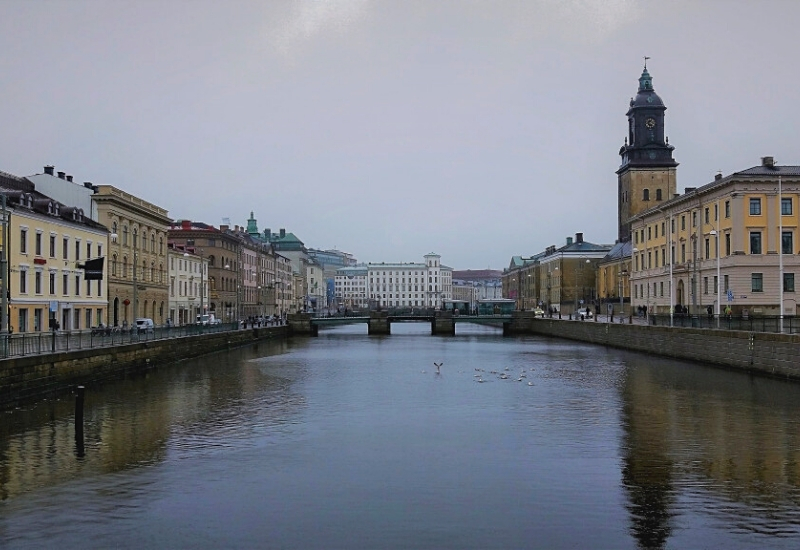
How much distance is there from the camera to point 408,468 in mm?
21984

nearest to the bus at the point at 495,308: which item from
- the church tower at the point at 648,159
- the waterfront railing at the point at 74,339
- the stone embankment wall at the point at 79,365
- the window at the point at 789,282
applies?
the church tower at the point at 648,159

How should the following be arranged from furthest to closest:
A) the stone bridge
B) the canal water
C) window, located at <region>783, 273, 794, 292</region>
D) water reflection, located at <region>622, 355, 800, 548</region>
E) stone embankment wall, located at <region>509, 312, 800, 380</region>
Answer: the stone bridge
window, located at <region>783, 273, 794, 292</region>
stone embankment wall, located at <region>509, 312, 800, 380</region>
water reflection, located at <region>622, 355, 800, 548</region>
the canal water

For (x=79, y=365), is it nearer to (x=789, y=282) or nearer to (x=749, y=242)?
(x=749, y=242)

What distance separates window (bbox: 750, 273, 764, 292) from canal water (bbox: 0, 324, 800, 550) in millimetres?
32742

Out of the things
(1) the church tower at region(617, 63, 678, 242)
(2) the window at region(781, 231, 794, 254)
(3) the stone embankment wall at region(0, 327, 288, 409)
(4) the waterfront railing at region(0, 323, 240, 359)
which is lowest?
(3) the stone embankment wall at region(0, 327, 288, 409)

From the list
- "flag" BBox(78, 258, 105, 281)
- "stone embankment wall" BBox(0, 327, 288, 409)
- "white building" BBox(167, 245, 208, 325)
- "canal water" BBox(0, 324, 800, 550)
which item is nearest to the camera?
"canal water" BBox(0, 324, 800, 550)

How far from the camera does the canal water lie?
16.2 metres

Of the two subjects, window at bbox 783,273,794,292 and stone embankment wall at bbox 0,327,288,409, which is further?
window at bbox 783,273,794,292

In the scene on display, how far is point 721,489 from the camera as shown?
19.4 metres

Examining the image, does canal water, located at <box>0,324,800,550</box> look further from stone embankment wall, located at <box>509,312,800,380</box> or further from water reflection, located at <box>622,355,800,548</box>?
stone embankment wall, located at <box>509,312,800,380</box>

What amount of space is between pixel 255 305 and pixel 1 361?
115 metres

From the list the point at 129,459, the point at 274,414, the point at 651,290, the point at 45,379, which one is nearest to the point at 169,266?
the point at 651,290

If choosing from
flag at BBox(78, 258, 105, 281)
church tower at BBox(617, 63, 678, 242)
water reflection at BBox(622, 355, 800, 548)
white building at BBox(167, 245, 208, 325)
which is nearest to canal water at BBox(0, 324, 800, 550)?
water reflection at BBox(622, 355, 800, 548)

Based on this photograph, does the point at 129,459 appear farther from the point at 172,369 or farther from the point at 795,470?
the point at 172,369
